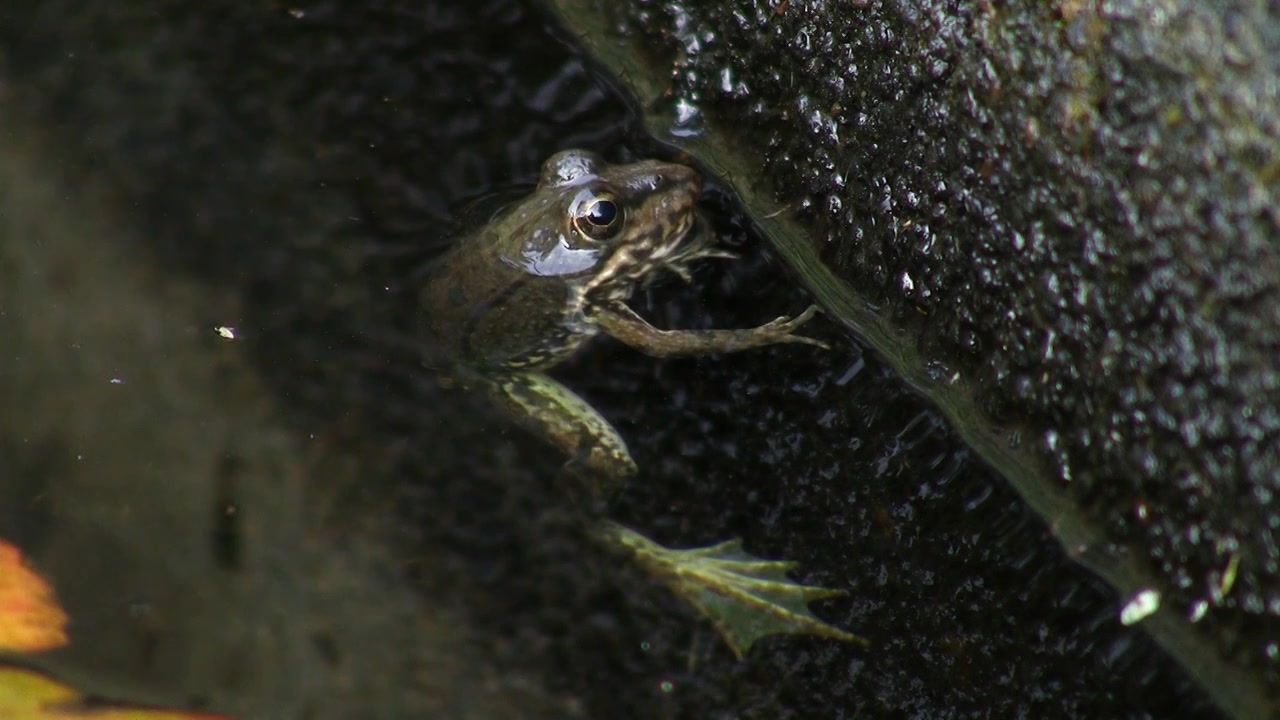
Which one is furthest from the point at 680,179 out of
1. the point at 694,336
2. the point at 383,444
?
the point at 383,444

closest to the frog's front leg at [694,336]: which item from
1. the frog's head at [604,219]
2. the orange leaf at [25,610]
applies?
the frog's head at [604,219]

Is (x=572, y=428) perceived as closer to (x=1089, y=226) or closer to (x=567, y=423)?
(x=567, y=423)

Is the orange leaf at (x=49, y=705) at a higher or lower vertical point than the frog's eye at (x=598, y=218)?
lower

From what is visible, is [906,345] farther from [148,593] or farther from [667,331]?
[148,593]

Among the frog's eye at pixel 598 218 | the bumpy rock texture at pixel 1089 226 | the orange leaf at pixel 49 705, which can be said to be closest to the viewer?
the bumpy rock texture at pixel 1089 226

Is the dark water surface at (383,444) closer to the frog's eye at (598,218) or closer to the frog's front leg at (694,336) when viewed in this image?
the frog's front leg at (694,336)

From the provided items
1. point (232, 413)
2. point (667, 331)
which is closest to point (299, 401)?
point (232, 413)

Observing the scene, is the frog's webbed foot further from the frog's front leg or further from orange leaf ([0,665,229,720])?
orange leaf ([0,665,229,720])
